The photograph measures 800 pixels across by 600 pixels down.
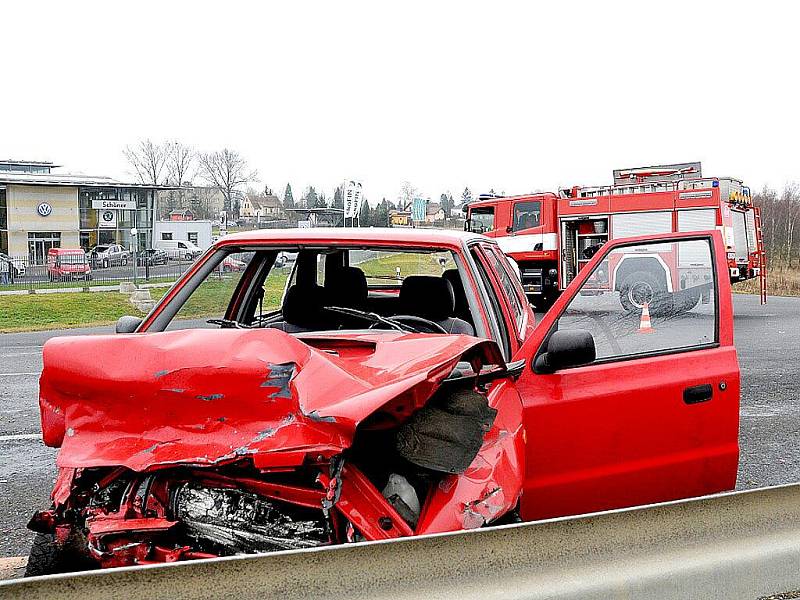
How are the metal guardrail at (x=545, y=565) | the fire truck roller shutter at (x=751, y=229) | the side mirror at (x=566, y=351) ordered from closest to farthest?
the metal guardrail at (x=545, y=565)
the side mirror at (x=566, y=351)
the fire truck roller shutter at (x=751, y=229)

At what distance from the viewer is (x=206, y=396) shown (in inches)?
104

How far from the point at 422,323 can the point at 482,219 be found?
19.8 metres

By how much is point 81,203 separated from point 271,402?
209ft

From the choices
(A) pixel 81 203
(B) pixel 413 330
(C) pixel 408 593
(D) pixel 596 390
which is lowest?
(C) pixel 408 593

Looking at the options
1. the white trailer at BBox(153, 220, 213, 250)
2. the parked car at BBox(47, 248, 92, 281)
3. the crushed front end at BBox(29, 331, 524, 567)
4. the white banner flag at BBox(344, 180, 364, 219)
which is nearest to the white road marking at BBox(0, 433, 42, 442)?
the crushed front end at BBox(29, 331, 524, 567)

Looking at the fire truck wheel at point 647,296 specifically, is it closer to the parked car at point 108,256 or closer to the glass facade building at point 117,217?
the parked car at point 108,256

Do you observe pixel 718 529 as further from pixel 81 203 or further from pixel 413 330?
pixel 81 203

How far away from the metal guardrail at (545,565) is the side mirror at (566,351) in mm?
1079

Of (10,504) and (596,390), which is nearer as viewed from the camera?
(596,390)

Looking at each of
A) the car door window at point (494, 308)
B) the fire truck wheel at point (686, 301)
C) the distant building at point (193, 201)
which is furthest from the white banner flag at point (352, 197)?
the distant building at point (193, 201)

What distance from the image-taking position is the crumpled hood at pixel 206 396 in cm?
253

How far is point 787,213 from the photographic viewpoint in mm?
62219

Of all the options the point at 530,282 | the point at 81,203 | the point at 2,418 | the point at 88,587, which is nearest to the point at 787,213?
the point at 530,282

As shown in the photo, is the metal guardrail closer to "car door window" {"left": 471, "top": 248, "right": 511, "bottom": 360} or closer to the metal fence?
"car door window" {"left": 471, "top": 248, "right": 511, "bottom": 360}
